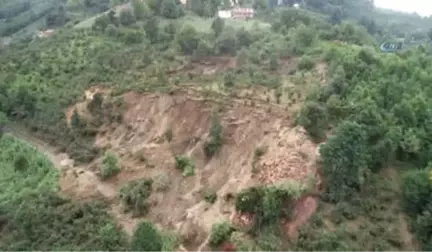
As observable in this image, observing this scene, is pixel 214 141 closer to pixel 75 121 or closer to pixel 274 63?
pixel 274 63

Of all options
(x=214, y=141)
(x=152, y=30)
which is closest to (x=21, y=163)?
(x=214, y=141)

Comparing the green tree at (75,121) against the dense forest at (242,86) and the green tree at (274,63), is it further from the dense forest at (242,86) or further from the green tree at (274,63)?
the green tree at (274,63)

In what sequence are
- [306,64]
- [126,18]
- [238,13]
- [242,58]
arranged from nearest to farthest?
[306,64], [242,58], [126,18], [238,13]

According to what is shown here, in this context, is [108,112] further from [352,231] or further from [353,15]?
[353,15]

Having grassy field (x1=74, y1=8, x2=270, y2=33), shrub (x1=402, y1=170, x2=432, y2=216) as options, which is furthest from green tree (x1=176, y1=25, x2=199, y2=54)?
shrub (x1=402, y1=170, x2=432, y2=216)

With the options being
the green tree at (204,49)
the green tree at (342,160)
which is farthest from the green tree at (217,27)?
the green tree at (342,160)

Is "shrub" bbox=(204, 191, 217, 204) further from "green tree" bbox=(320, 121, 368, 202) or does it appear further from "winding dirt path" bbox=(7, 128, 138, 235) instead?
"green tree" bbox=(320, 121, 368, 202)
